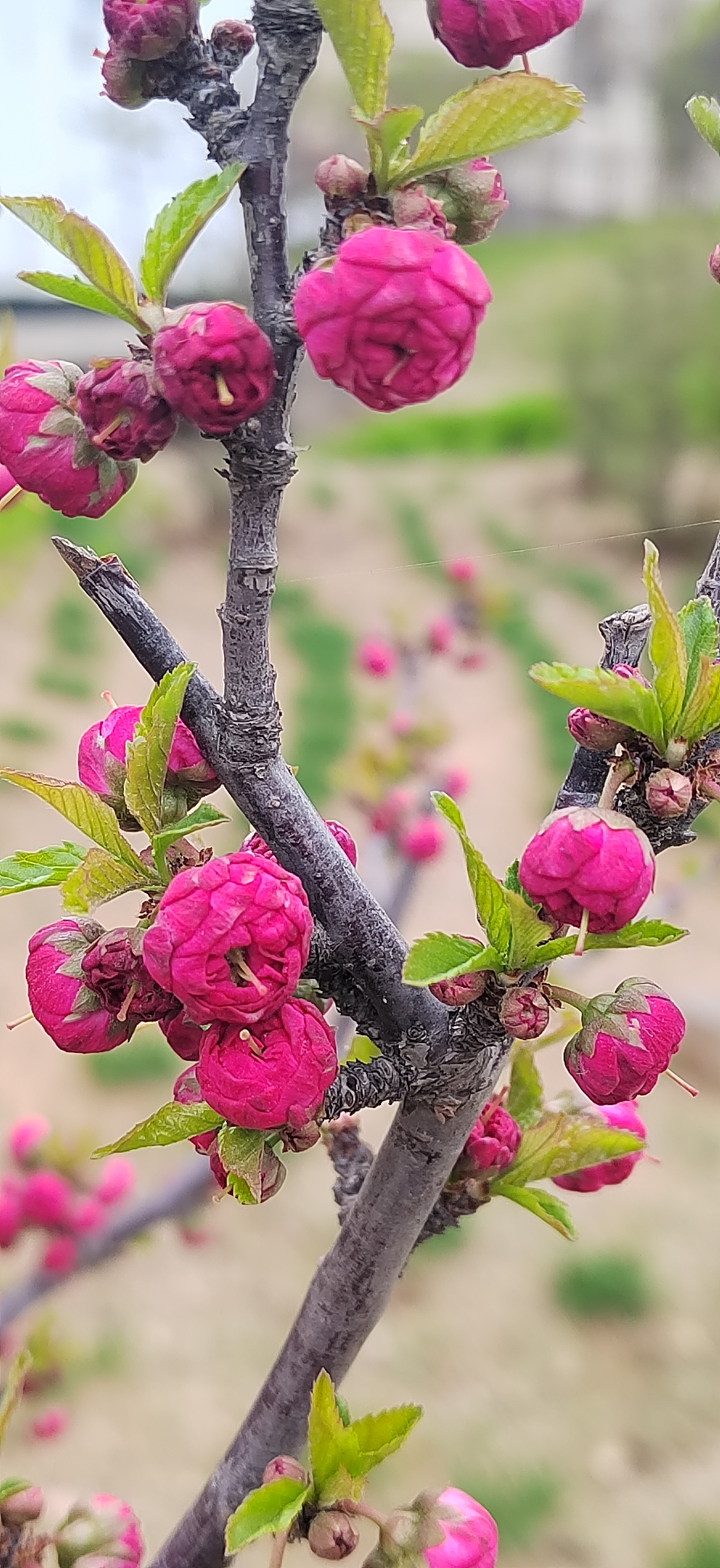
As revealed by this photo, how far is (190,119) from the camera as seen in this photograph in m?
0.22

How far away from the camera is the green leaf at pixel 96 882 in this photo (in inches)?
9.4

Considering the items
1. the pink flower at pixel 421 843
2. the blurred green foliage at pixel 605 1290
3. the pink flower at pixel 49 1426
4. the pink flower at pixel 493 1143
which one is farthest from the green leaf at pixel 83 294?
the blurred green foliage at pixel 605 1290

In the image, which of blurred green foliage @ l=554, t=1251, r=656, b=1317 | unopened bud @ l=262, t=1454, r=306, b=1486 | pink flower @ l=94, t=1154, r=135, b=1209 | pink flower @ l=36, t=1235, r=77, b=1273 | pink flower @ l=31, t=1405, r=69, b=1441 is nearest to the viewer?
unopened bud @ l=262, t=1454, r=306, b=1486

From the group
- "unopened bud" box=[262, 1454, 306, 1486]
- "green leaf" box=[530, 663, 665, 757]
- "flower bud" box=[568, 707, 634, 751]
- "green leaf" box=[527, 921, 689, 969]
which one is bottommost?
"unopened bud" box=[262, 1454, 306, 1486]

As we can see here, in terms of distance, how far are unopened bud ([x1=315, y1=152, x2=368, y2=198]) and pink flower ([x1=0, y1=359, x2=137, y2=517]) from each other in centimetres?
6

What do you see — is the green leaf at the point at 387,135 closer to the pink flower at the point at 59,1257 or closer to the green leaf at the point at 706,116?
the green leaf at the point at 706,116

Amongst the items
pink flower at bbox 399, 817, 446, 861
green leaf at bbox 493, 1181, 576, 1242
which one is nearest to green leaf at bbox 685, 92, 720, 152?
green leaf at bbox 493, 1181, 576, 1242

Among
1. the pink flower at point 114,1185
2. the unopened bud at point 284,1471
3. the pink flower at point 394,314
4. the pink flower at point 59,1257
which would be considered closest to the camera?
the pink flower at point 394,314

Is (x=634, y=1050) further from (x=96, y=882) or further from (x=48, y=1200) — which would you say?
(x=48, y=1200)

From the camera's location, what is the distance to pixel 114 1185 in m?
0.86

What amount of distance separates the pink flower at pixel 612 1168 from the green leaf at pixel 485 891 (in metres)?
0.14

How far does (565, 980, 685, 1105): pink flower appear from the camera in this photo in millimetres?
240

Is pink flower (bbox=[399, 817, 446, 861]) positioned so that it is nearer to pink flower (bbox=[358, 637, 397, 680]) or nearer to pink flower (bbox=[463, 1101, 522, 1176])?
pink flower (bbox=[358, 637, 397, 680])

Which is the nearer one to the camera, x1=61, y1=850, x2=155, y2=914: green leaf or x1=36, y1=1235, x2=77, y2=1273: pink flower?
x1=61, y1=850, x2=155, y2=914: green leaf
